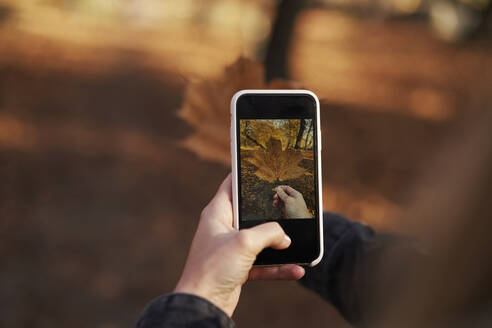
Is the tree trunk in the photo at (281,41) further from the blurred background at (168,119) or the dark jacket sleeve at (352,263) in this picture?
the dark jacket sleeve at (352,263)

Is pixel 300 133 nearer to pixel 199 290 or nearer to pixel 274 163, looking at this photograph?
pixel 274 163

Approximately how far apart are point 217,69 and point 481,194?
1532mm

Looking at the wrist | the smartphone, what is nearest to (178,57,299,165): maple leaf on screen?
the smartphone

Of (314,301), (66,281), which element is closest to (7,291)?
(66,281)

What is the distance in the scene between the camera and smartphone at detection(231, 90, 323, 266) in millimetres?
752

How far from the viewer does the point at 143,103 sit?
1842mm

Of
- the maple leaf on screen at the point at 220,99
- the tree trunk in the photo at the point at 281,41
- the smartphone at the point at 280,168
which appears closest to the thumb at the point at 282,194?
the smartphone at the point at 280,168

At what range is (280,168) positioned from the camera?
2.51 ft

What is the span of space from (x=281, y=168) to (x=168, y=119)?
44.5 inches

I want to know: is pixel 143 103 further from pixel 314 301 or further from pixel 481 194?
pixel 481 194

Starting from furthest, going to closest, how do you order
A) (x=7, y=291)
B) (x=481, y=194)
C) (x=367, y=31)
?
(x=367, y=31), (x=7, y=291), (x=481, y=194)

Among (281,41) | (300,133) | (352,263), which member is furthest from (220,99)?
(281,41)

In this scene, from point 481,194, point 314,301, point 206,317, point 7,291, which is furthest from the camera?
point 314,301

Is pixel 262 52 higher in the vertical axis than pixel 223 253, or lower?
higher
